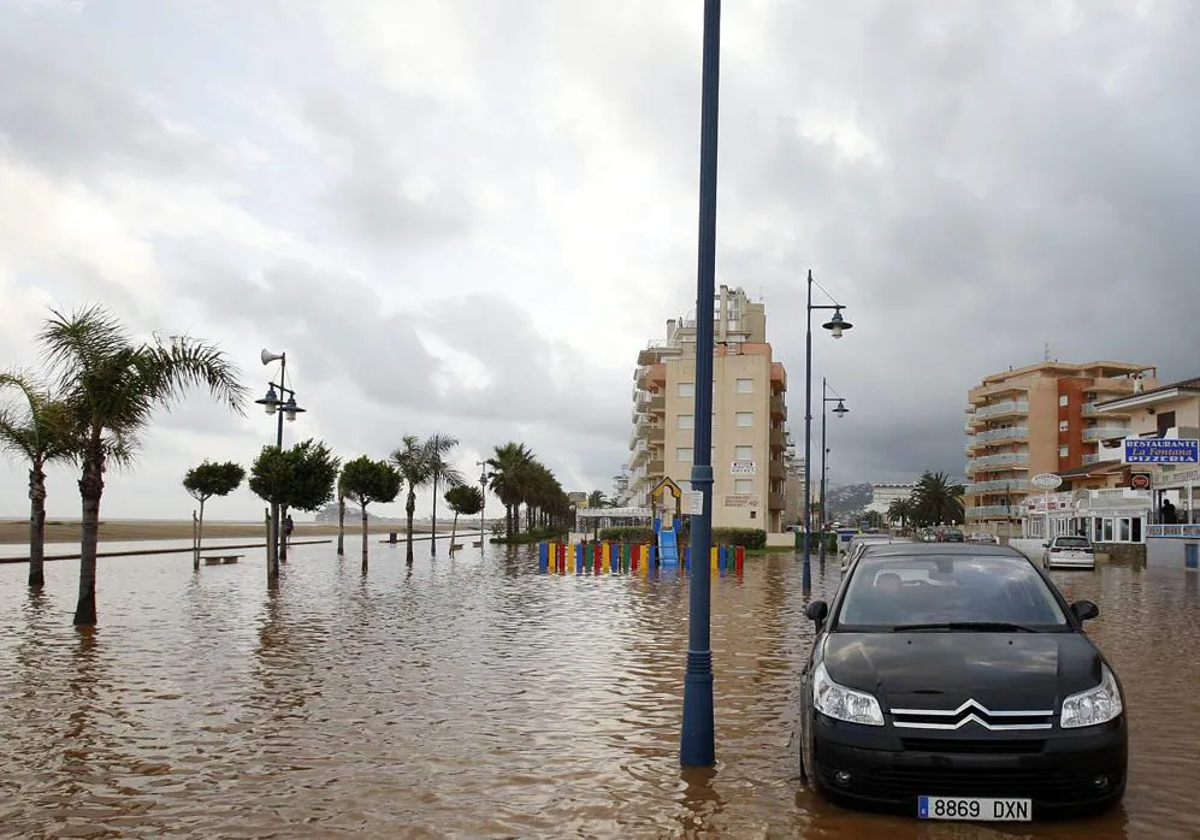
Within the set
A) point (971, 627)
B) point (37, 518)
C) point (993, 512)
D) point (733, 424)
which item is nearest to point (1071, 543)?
point (733, 424)

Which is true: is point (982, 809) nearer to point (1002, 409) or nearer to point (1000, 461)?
point (1002, 409)

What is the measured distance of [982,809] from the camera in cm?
560

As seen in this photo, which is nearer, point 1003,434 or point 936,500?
point 1003,434

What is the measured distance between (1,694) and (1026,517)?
284 feet

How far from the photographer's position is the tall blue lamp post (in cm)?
742

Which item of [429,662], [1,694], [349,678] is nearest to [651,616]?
[429,662]

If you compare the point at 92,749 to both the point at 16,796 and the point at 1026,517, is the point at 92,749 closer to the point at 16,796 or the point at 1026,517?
the point at 16,796

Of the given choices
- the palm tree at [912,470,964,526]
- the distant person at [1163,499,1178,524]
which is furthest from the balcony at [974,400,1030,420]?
the distant person at [1163,499,1178,524]

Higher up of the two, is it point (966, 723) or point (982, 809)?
point (966, 723)

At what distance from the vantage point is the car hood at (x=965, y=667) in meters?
5.77

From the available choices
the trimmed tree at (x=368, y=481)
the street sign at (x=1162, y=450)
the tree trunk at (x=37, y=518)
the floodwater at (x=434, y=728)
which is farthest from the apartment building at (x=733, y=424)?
the floodwater at (x=434, y=728)

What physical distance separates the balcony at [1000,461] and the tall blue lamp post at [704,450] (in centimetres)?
9568

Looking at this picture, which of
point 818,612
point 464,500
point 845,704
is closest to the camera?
point 845,704

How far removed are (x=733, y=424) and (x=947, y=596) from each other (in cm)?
6446
